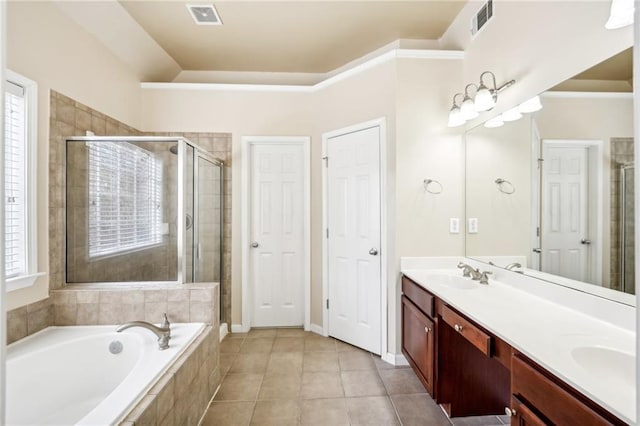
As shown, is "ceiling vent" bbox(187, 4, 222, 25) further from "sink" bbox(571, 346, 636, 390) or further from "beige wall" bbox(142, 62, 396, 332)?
"sink" bbox(571, 346, 636, 390)

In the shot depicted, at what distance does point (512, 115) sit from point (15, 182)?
3.15 m

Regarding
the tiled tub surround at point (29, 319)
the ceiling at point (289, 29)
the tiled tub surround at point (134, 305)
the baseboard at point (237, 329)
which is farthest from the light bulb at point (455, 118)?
the tiled tub surround at point (29, 319)

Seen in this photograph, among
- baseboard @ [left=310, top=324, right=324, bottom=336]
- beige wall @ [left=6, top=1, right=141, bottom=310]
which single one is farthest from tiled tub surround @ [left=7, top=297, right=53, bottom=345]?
baseboard @ [left=310, top=324, right=324, bottom=336]

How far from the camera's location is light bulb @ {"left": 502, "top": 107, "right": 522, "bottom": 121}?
71.5 inches

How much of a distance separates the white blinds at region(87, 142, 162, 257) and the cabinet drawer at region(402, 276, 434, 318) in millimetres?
1985

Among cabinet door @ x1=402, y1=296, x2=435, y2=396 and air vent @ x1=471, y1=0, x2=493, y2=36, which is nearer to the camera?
cabinet door @ x1=402, y1=296, x2=435, y2=396

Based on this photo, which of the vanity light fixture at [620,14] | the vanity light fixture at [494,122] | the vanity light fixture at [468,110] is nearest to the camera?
the vanity light fixture at [620,14]

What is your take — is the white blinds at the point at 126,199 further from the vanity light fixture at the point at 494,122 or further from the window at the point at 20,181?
the vanity light fixture at the point at 494,122

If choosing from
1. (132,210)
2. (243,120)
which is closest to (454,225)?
(243,120)

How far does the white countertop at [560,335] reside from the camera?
0.79 metres

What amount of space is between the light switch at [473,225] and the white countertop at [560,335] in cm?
58

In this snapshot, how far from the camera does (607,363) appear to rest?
3.32 ft

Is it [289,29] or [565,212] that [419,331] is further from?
[289,29]

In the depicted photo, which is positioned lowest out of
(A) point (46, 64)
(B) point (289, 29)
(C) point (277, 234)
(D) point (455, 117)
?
(C) point (277, 234)
